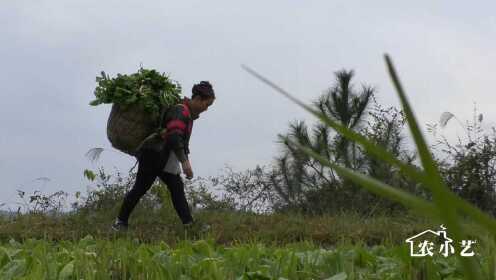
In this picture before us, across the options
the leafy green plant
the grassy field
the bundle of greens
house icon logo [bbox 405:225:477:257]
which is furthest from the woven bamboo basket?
the leafy green plant

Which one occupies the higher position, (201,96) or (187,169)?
(201,96)

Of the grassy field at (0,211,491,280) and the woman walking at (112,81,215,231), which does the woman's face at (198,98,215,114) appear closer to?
the woman walking at (112,81,215,231)

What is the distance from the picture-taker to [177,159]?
6383 mm

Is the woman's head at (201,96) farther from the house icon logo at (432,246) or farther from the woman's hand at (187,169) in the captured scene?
the house icon logo at (432,246)

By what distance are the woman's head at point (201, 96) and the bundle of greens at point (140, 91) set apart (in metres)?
0.20

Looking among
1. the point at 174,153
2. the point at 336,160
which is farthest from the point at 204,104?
the point at 336,160

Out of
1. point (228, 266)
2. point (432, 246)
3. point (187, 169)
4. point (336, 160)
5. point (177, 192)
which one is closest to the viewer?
point (228, 266)

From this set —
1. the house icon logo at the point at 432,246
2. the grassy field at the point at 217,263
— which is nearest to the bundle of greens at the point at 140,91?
the grassy field at the point at 217,263

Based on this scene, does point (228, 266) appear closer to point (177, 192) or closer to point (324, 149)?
point (177, 192)

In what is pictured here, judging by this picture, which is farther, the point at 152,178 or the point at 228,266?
the point at 152,178

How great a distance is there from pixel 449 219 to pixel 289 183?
35.6 ft

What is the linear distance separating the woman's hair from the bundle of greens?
0.73 feet

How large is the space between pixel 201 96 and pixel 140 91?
0.50m

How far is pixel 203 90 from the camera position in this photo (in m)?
6.32
